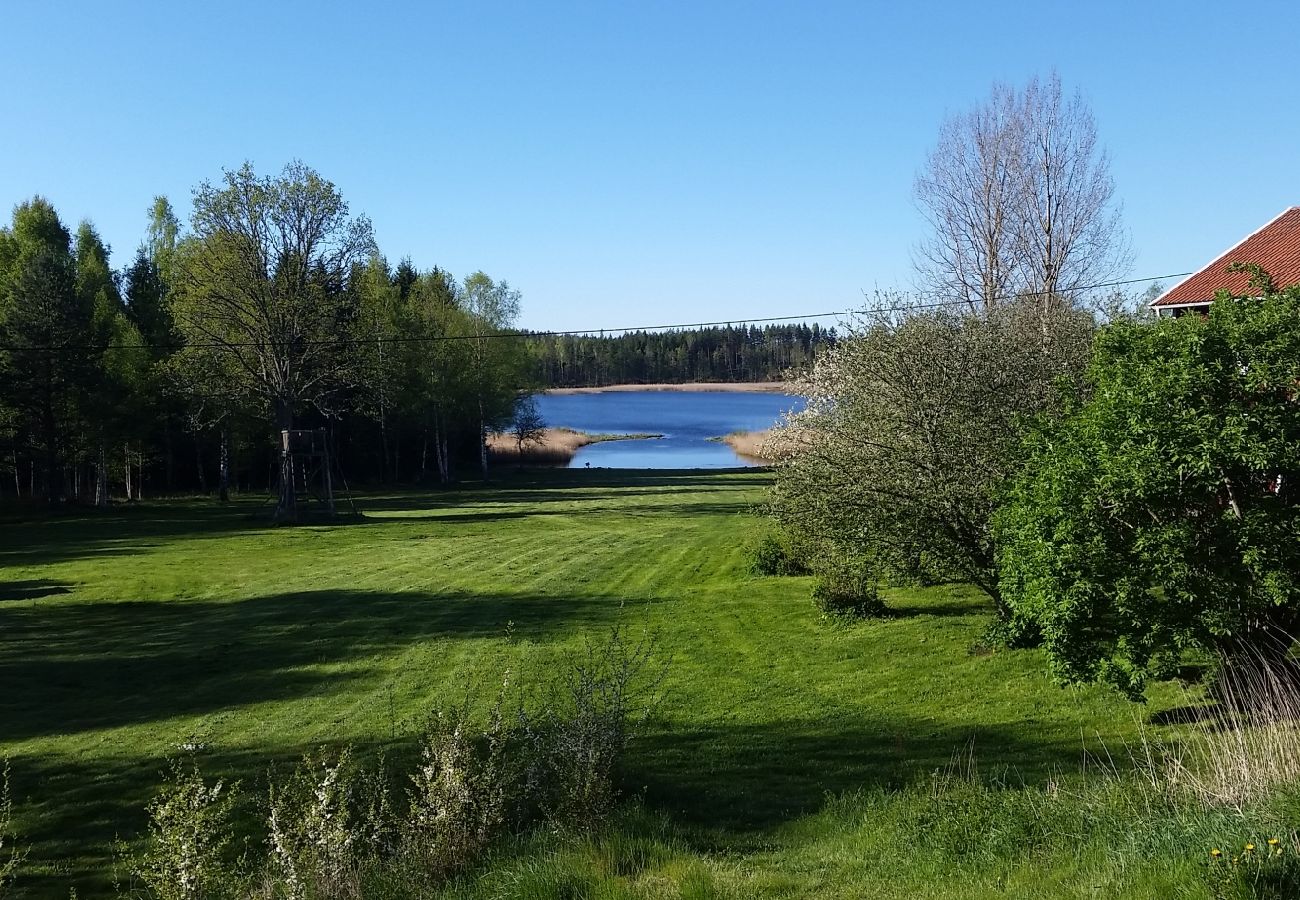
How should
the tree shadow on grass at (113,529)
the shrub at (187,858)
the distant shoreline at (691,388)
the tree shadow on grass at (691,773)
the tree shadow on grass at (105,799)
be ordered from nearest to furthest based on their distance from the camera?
the shrub at (187,858) < the tree shadow on grass at (105,799) < the tree shadow on grass at (691,773) < the tree shadow on grass at (113,529) < the distant shoreline at (691,388)

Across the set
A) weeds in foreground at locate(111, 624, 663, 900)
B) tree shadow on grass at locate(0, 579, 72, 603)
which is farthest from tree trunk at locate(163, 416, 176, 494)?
weeds in foreground at locate(111, 624, 663, 900)

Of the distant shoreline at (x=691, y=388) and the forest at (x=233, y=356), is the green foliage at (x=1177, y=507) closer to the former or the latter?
the forest at (x=233, y=356)

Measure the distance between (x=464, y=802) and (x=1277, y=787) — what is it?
5330 mm

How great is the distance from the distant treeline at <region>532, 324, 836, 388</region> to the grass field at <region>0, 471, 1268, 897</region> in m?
139

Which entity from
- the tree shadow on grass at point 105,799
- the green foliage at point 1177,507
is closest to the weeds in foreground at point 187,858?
the tree shadow on grass at point 105,799

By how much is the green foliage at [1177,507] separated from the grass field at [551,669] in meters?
1.39

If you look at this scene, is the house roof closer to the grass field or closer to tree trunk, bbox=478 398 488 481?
the grass field

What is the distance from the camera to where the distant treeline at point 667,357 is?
168 metres

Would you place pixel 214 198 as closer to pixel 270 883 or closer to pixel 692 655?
pixel 692 655

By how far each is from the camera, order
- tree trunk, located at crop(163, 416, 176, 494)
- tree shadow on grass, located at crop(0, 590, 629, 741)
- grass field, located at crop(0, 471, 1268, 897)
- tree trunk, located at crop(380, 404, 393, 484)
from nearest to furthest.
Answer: grass field, located at crop(0, 471, 1268, 897) → tree shadow on grass, located at crop(0, 590, 629, 741) → tree trunk, located at crop(163, 416, 176, 494) → tree trunk, located at crop(380, 404, 393, 484)

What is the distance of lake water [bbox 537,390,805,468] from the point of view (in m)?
73.1

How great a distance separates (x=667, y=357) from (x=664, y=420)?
6329 cm

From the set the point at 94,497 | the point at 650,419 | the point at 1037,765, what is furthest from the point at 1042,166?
the point at 650,419

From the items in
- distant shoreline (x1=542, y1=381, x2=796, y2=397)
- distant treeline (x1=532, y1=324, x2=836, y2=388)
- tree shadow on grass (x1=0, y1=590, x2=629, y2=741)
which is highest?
distant treeline (x1=532, y1=324, x2=836, y2=388)
